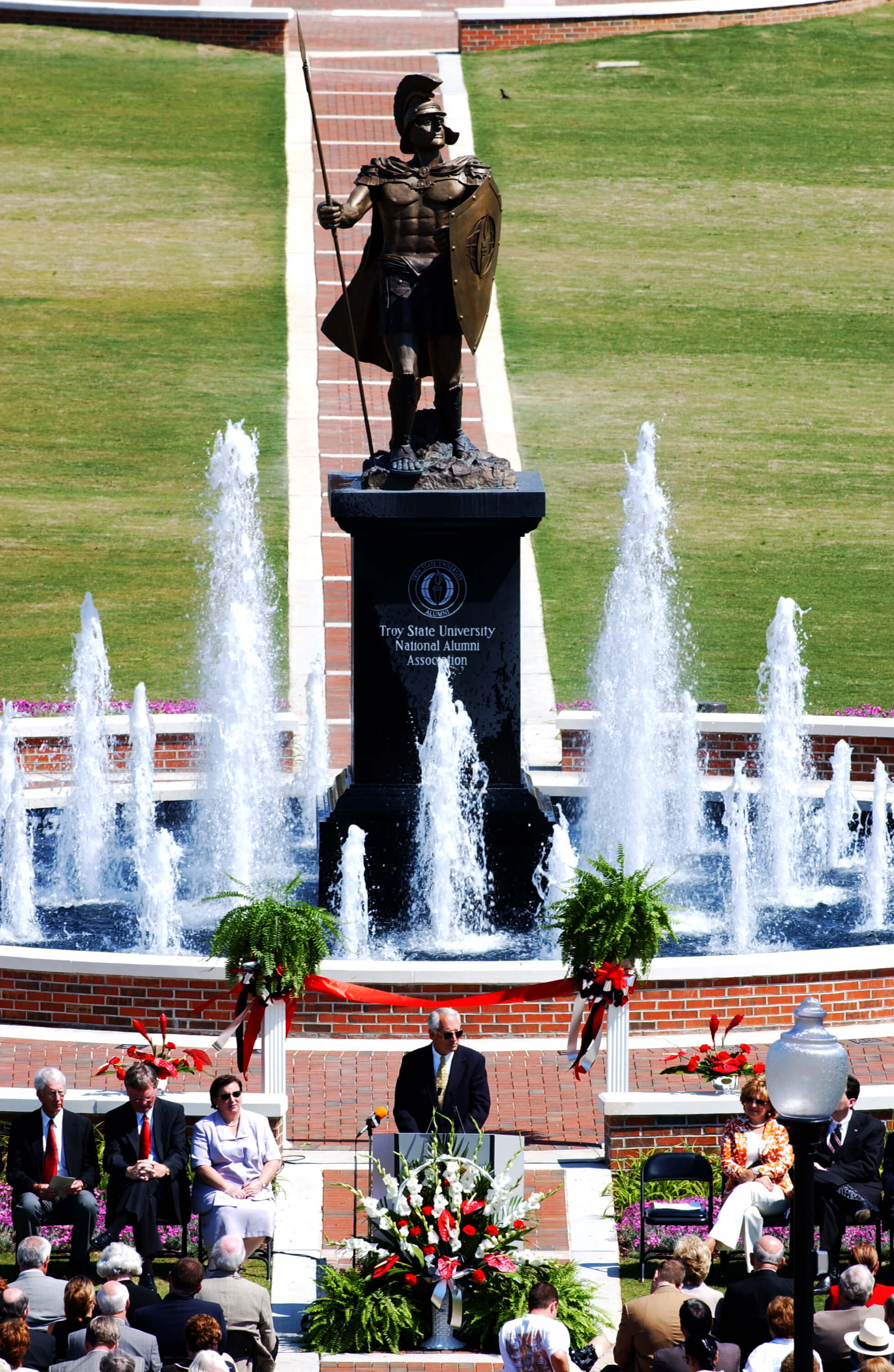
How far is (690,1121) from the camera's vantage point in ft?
38.3

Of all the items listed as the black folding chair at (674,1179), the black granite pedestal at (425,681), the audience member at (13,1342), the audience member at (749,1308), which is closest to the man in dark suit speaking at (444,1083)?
the black folding chair at (674,1179)

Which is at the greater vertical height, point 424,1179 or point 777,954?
point 777,954

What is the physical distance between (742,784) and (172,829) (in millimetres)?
4576

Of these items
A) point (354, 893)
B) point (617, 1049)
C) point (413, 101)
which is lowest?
point (617, 1049)

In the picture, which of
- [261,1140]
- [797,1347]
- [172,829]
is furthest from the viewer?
[172,829]

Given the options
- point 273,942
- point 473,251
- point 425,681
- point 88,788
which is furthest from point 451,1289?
point 88,788

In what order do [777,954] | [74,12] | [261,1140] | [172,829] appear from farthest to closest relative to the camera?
[74,12], [172,829], [777,954], [261,1140]

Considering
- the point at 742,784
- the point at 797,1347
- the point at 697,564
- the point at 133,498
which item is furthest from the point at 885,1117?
the point at 133,498

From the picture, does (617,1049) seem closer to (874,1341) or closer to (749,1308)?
(749,1308)

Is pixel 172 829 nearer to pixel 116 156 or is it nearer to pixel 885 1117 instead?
pixel 885 1117

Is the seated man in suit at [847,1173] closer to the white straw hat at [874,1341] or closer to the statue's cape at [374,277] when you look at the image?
the white straw hat at [874,1341]

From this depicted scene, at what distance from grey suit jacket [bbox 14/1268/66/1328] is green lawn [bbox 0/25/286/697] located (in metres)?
12.6

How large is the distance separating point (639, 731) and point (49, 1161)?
30.1 ft

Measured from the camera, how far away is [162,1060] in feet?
39.0
